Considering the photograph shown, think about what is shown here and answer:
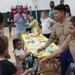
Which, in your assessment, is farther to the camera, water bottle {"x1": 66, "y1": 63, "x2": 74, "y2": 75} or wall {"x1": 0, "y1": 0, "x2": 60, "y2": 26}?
wall {"x1": 0, "y1": 0, "x2": 60, "y2": 26}

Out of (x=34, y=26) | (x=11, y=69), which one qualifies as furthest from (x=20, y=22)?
(x=11, y=69)

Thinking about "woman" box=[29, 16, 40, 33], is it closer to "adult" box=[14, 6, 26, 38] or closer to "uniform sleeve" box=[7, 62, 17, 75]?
"adult" box=[14, 6, 26, 38]

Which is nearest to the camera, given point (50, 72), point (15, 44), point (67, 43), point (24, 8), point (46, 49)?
point (67, 43)

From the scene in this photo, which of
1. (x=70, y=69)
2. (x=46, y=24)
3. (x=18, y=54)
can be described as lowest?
(x=70, y=69)

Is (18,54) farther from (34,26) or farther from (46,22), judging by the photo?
(34,26)

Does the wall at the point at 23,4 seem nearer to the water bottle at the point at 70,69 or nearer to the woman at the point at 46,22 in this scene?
the woman at the point at 46,22

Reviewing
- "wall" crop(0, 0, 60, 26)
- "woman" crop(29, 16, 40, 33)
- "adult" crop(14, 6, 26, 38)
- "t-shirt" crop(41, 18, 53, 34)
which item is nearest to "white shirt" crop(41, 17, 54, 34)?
"t-shirt" crop(41, 18, 53, 34)

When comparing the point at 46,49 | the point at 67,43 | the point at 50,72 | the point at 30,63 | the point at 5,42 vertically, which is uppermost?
the point at 5,42

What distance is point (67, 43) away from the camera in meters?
2.66

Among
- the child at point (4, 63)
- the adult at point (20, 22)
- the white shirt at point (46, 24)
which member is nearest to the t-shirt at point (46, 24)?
the white shirt at point (46, 24)

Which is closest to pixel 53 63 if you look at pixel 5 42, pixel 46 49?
pixel 46 49

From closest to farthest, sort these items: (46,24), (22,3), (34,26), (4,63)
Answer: (4,63)
(46,24)
(34,26)
(22,3)

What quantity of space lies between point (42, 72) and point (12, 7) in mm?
8226

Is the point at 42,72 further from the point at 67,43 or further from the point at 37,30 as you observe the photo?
the point at 67,43
